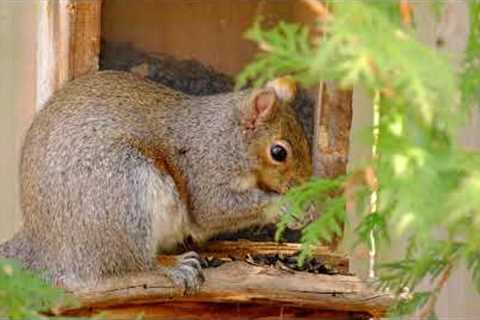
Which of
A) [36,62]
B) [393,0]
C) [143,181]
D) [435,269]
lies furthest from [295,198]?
[36,62]

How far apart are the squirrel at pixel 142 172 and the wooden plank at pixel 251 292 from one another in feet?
0.15

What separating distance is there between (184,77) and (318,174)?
0.58 meters

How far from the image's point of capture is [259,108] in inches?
157

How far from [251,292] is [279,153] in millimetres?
463

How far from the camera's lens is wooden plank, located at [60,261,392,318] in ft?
12.3

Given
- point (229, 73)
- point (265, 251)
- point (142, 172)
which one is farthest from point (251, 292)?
point (229, 73)

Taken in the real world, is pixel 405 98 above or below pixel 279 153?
above

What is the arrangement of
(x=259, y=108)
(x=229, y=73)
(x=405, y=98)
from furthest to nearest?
(x=229, y=73)
(x=259, y=108)
(x=405, y=98)

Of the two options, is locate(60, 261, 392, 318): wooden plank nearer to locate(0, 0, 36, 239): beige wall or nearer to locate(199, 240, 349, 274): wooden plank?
locate(199, 240, 349, 274): wooden plank

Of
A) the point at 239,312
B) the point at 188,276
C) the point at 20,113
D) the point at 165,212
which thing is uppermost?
the point at 20,113

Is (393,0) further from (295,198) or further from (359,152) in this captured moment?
(359,152)

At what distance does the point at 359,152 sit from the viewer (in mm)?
4207

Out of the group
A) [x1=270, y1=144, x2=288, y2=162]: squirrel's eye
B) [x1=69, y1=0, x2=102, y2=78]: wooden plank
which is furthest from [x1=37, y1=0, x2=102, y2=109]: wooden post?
[x1=270, y1=144, x2=288, y2=162]: squirrel's eye

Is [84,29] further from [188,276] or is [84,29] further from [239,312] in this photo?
[239,312]
